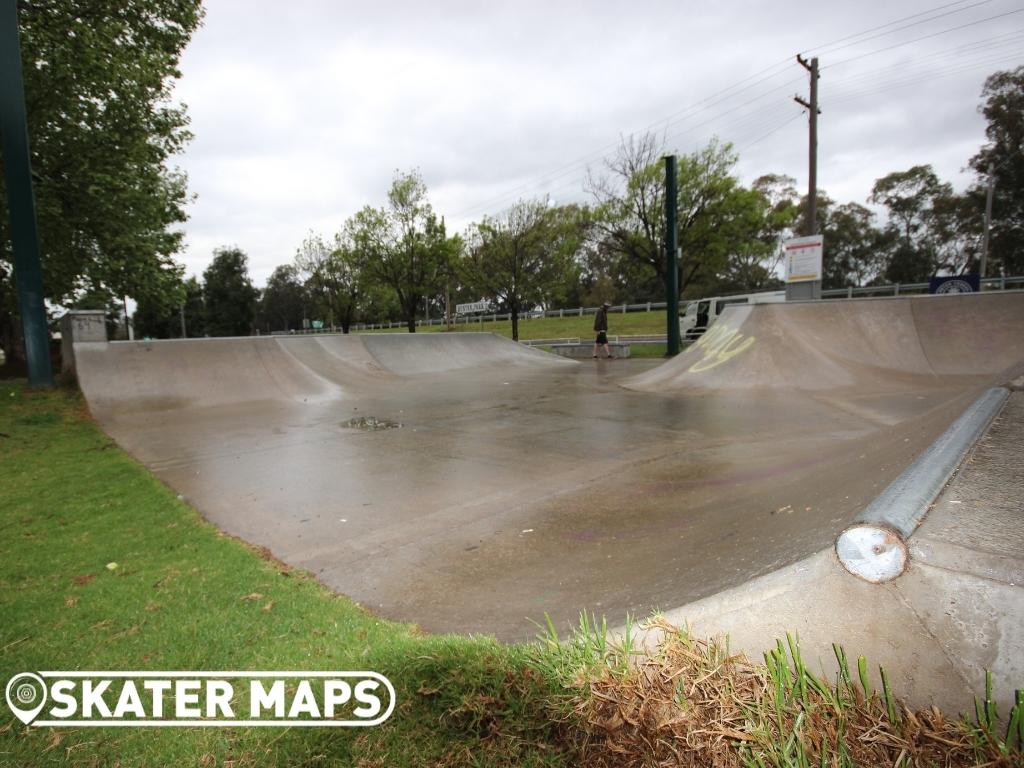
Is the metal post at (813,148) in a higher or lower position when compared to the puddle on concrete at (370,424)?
higher

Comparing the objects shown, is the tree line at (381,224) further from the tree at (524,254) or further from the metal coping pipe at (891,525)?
the metal coping pipe at (891,525)

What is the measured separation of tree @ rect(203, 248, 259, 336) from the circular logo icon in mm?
64105

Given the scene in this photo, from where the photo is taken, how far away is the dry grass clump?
110 centimetres

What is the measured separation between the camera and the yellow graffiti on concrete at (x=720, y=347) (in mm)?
10547

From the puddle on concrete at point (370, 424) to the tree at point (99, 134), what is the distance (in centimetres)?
817

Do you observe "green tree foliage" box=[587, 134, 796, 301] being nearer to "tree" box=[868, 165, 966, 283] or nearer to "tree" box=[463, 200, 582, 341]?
"tree" box=[463, 200, 582, 341]

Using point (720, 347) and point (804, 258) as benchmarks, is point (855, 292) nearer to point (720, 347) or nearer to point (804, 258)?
point (804, 258)

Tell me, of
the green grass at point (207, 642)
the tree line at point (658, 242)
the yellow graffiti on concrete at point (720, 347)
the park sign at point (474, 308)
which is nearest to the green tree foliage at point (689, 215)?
the tree line at point (658, 242)

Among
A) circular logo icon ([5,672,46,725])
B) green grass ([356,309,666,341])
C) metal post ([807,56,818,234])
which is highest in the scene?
metal post ([807,56,818,234])

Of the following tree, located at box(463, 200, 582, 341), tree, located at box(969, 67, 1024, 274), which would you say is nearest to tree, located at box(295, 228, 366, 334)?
tree, located at box(463, 200, 582, 341)

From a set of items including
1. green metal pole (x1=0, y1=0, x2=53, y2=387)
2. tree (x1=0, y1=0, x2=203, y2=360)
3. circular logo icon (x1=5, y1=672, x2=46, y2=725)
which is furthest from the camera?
tree (x1=0, y1=0, x2=203, y2=360)

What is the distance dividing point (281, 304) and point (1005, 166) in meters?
83.5

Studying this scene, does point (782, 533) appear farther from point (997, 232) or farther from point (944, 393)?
point (997, 232)

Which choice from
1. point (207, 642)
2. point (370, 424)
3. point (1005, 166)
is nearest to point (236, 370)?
point (370, 424)
